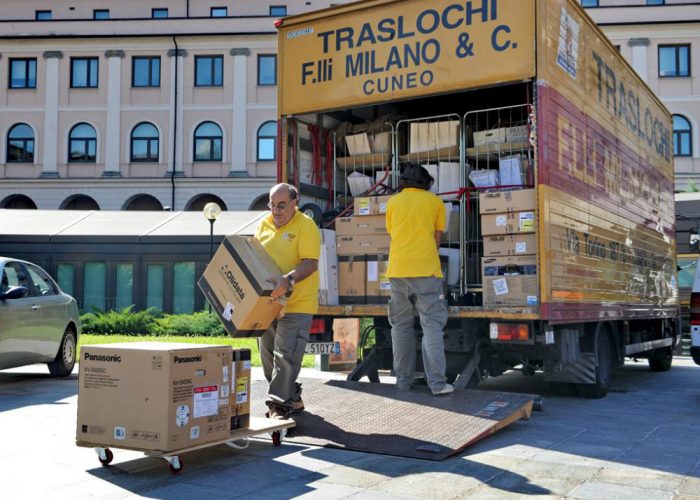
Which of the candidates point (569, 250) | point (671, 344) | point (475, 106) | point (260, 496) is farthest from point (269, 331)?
point (671, 344)

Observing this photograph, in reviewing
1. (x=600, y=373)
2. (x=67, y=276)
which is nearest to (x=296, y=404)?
(x=600, y=373)

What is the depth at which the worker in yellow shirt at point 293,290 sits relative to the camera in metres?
6.30

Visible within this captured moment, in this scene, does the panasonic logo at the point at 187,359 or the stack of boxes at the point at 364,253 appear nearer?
the panasonic logo at the point at 187,359

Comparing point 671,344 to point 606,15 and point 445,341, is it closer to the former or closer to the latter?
point 445,341

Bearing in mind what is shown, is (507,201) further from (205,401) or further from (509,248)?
(205,401)

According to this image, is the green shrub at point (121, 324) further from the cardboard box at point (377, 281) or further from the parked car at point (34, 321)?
the cardboard box at point (377, 281)

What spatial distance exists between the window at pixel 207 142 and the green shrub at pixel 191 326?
18.2 meters

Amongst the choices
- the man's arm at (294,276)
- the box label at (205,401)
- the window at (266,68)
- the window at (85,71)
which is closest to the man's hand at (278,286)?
the man's arm at (294,276)

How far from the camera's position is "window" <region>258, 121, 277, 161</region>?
39.4 metres

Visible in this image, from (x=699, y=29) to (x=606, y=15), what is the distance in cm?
418

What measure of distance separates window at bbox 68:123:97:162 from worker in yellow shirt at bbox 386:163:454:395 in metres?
35.5

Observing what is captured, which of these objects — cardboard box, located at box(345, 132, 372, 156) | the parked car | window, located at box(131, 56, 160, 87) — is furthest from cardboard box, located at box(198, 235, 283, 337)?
window, located at box(131, 56, 160, 87)

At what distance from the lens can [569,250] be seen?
7914mm

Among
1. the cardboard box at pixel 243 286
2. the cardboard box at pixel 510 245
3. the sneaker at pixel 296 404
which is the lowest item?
the sneaker at pixel 296 404
